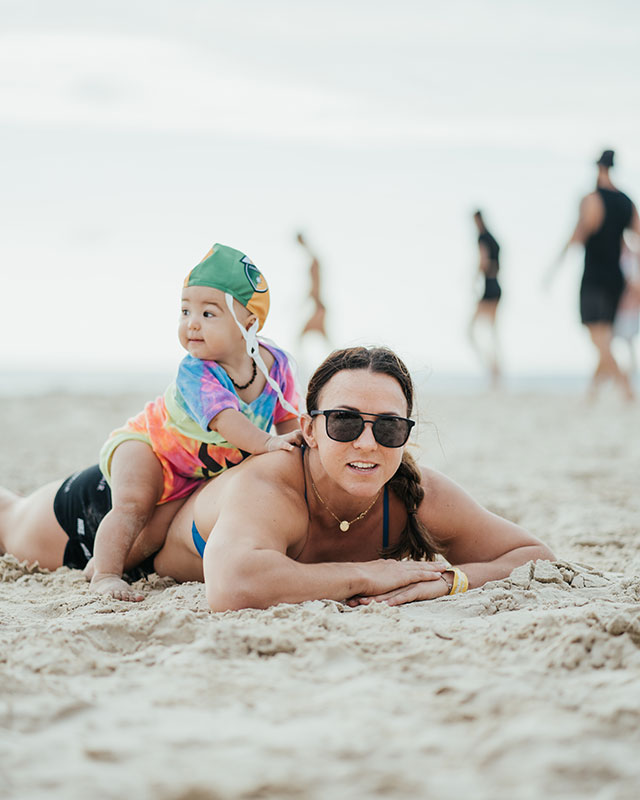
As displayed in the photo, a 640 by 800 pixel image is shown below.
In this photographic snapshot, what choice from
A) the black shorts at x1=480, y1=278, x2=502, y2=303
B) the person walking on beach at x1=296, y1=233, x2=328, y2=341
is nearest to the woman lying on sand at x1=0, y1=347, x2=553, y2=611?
the person walking on beach at x1=296, y1=233, x2=328, y2=341

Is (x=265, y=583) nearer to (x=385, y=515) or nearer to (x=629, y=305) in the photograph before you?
(x=385, y=515)

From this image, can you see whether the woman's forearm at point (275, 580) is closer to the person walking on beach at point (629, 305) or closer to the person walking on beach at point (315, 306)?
the person walking on beach at point (629, 305)

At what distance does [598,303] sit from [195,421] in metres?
7.04

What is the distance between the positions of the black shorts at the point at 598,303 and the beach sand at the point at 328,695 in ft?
21.2

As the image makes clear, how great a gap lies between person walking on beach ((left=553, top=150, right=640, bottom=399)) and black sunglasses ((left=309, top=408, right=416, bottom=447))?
6926 millimetres

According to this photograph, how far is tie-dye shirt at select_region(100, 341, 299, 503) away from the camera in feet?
10.3

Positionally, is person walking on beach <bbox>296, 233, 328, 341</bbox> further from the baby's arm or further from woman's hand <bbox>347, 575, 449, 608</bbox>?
woman's hand <bbox>347, 575, 449, 608</bbox>

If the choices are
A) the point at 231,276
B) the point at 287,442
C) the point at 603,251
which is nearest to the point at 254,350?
the point at 231,276

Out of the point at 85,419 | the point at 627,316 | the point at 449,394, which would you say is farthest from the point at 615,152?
the point at 85,419

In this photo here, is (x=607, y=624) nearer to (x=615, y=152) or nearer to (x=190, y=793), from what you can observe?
(x=190, y=793)

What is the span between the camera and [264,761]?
59.8 inches

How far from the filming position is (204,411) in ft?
10.1

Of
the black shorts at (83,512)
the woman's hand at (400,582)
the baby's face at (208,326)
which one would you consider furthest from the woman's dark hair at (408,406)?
the black shorts at (83,512)

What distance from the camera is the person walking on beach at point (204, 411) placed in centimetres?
312
